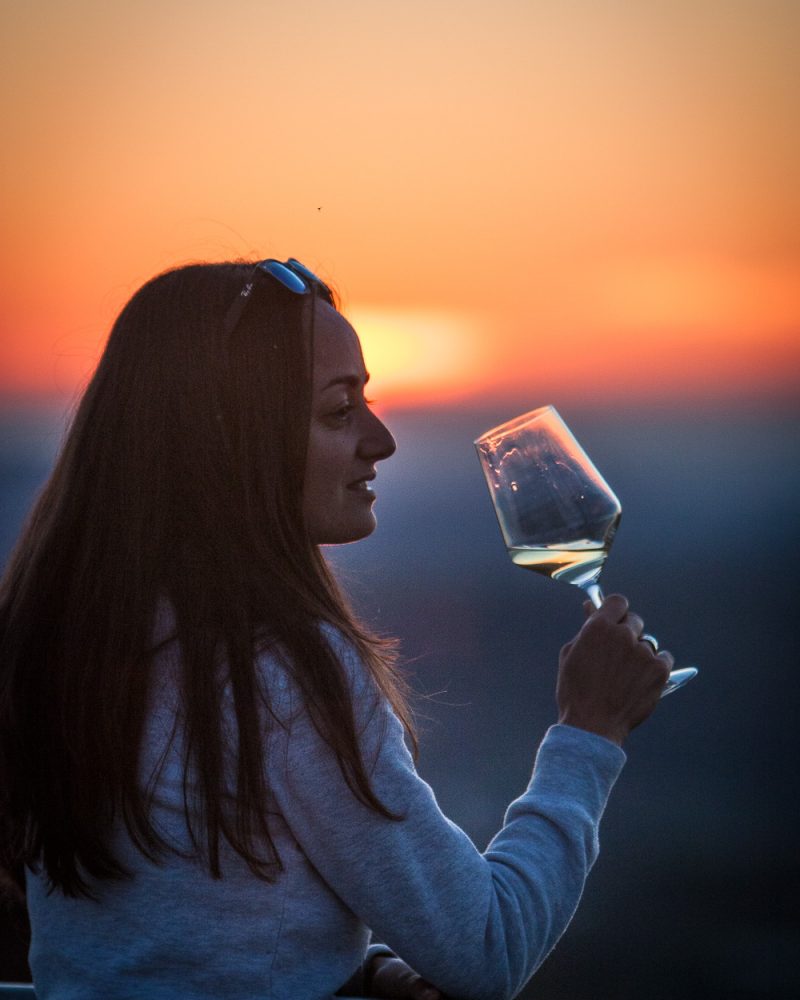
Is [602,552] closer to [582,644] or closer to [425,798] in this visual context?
[582,644]

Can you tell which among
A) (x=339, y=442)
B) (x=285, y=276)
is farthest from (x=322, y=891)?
(x=285, y=276)

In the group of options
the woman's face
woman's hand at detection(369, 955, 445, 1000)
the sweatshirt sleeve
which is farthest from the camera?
the woman's face

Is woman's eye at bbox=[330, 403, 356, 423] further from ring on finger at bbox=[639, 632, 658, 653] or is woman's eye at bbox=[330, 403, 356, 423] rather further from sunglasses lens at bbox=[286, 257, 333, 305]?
ring on finger at bbox=[639, 632, 658, 653]

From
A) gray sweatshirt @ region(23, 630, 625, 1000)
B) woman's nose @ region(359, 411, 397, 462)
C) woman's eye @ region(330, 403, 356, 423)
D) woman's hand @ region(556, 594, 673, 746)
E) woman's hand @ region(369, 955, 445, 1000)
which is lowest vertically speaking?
woman's hand @ region(369, 955, 445, 1000)

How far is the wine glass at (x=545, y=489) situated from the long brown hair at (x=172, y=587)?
0.21m

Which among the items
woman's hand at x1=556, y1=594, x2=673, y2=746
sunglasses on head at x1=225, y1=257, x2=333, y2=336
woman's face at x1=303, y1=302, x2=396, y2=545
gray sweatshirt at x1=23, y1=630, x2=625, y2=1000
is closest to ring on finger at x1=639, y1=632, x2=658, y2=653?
woman's hand at x1=556, y1=594, x2=673, y2=746

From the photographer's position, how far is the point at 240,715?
0.89 meters

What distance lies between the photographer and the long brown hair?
Answer: 0.90 metres

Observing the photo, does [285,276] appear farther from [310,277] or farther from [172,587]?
[172,587]

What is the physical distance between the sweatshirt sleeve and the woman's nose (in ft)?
0.94

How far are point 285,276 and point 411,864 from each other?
576 mm

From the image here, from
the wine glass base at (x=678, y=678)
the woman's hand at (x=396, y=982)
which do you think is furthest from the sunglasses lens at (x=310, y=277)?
the woman's hand at (x=396, y=982)

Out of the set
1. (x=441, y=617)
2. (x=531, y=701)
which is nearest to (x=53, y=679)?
(x=441, y=617)

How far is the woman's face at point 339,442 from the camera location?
110 centimetres
